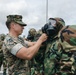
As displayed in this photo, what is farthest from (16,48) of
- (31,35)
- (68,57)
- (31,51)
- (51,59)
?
(31,35)

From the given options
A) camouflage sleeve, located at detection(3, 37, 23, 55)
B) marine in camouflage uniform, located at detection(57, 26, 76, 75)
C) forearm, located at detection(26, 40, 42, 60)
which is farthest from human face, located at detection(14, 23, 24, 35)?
marine in camouflage uniform, located at detection(57, 26, 76, 75)

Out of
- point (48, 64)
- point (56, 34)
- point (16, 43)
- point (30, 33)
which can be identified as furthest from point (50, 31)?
point (30, 33)

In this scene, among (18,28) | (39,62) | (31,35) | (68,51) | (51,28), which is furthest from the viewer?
(31,35)

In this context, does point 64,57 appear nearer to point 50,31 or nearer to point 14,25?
point 50,31

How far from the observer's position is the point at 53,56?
4.41m

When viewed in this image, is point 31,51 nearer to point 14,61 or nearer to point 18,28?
point 14,61

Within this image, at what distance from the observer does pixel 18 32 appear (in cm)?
518

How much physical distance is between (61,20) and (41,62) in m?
0.74

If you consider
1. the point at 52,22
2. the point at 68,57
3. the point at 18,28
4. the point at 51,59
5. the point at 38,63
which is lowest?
the point at 38,63

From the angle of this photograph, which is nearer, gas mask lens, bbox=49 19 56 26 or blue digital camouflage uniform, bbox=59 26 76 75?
blue digital camouflage uniform, bbox=59 26 76 75

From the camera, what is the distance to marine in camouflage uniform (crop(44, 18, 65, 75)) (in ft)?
14.3

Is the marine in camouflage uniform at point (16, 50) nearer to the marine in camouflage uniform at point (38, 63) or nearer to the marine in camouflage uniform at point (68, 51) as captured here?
the marine in camouflage uniform at point (38, 63)

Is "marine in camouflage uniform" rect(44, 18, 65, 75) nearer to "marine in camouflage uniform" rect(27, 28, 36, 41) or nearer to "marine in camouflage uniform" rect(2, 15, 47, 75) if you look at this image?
"marine in camouflage uniform" rect(2, 15, 47, 75)

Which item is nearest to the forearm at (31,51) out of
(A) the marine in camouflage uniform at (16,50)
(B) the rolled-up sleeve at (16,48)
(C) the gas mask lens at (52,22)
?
(A) the marine in camouflage uniform at (16,50)
